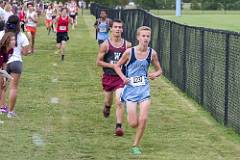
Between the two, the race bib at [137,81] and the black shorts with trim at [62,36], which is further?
the black shorts with trim at [62,36]

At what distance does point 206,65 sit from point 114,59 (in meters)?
3.20

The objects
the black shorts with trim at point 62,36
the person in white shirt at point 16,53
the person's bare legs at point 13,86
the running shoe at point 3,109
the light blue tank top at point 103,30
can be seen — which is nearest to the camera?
the person in white shirt at point 16,53

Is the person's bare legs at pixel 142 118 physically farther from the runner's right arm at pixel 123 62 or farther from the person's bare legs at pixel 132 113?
the runner's right arm at pixel 123 62


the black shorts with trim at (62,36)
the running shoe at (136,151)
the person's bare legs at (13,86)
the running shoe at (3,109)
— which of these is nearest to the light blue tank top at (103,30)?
the black shorts with trim at (62,36)

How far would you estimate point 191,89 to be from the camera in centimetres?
1617

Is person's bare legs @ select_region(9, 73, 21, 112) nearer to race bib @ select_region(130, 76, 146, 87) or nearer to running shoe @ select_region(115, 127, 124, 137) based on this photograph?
running shoe @ select_region(115, 127, 124, 137)

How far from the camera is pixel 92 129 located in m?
12.0

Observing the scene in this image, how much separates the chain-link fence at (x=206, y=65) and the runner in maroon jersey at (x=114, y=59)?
5.75 feet

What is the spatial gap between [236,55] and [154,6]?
Result: 84470 mm

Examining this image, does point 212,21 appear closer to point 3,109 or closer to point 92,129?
point 3,109

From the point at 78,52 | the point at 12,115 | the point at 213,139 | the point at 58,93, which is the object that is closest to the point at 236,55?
the point at 213,139

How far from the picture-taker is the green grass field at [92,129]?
10.1 m

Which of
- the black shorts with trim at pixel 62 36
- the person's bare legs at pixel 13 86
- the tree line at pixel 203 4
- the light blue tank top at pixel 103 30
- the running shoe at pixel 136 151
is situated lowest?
the tree line at pixel 203 4

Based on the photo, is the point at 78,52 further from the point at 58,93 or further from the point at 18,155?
the point at 18,155
